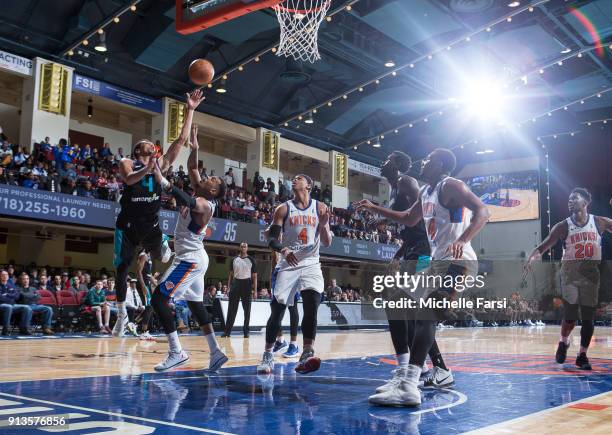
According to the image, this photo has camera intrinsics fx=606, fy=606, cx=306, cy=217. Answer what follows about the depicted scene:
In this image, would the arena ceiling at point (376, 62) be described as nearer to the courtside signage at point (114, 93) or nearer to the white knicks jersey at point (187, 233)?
the courtside signage at point (114, 93)

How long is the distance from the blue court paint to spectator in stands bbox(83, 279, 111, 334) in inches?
330

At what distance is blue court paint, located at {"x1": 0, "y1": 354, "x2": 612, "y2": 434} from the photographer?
3223mm

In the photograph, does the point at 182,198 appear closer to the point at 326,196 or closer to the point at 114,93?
the point at 114,93

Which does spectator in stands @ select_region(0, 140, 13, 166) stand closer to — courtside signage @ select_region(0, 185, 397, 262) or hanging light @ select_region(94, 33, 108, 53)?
courtside signage @ select_region(0, 185, 397, 262)

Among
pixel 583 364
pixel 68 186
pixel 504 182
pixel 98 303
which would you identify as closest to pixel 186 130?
pixel 583 364

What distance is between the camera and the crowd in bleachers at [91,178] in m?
15.7

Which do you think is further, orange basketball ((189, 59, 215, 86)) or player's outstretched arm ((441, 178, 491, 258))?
orange basketball ((189, 59, 215, 86))

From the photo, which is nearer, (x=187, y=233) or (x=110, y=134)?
(x=187, y=233)

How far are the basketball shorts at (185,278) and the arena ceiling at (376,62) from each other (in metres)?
14.1

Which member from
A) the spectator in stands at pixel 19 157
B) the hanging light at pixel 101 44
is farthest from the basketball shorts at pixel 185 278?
the hanging light at pixel 101 44

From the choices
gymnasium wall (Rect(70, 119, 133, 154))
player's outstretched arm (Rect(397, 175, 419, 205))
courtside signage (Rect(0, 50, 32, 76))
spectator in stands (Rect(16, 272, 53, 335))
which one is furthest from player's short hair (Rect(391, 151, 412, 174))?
gymnasium wall (Rect(70, 119, 133, 154))

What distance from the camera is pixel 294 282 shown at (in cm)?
572

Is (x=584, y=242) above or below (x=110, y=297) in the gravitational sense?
above

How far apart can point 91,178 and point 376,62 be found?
11.3 metres
